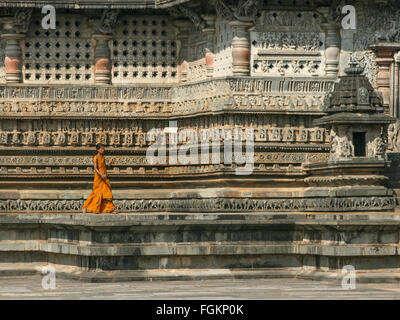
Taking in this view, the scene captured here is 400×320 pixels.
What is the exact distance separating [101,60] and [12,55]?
2.41 meters

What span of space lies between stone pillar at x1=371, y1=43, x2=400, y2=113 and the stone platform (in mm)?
9674

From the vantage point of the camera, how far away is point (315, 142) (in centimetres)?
3391

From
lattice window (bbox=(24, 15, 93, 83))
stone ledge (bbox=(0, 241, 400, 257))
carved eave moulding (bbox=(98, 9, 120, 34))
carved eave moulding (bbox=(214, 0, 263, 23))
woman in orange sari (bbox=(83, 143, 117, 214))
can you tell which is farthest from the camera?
lattice window (bbox=(24, 15, 93, 83))

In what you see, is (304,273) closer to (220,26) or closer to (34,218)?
(34,218)

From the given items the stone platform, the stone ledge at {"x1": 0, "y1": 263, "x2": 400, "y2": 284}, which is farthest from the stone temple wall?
Answer: the stone ledge at {"x1": 0, "y1": 263, "x2": 400, "y2": 284}

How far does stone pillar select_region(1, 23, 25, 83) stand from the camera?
116 ft

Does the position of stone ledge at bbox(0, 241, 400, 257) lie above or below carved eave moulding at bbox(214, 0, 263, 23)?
below

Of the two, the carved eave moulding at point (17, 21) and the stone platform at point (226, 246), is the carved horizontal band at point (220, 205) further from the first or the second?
the carved eave moulding at point (17, 21)

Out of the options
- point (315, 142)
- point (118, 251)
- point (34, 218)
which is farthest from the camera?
point (315, 142)

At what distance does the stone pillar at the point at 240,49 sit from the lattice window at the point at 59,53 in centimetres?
455

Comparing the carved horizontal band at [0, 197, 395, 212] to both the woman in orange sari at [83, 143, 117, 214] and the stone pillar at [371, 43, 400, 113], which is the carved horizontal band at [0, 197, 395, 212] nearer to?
the stone pillar at [371, 43, 400, 113]

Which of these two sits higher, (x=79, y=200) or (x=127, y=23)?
(x=127, y=23)
